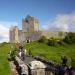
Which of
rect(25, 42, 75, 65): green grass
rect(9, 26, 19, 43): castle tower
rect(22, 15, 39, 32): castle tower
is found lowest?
rect(25, 42, 75, 65): green grass

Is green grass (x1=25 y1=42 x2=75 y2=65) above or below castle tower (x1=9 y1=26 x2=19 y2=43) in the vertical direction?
below

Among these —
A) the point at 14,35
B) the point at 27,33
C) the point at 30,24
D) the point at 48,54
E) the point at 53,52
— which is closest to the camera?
the point at 48,54

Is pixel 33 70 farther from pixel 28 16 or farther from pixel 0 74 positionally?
pixel 28 16

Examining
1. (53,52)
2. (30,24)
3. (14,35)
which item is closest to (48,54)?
(53,52)

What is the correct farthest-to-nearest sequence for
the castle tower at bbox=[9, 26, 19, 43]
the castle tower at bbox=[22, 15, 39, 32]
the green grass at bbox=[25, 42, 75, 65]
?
the castle tower at bbox=[22, 15, 39, 32], the castle tower at bbox=[9, 26, 19, 43], the green grass at bbox=[25, 42, 75, 65]

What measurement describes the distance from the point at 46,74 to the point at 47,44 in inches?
2817

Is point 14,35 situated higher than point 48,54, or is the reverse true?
point 14,35

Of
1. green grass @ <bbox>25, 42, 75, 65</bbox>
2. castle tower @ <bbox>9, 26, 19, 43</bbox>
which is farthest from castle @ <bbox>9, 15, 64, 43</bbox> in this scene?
green grass @ <bbox>25, 42, 75, 65</bbox>

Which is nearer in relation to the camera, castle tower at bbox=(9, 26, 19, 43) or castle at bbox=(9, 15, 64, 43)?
castle at bbox=(9, 15, 64, 43)

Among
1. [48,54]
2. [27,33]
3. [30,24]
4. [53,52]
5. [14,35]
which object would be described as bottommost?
[53,52]

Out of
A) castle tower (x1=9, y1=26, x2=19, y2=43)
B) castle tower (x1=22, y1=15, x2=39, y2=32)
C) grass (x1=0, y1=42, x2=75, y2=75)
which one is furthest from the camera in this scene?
castle tower (x1=22, y1=15, x2=39, y2=32)

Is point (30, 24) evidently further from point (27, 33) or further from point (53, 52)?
point (53, 52)

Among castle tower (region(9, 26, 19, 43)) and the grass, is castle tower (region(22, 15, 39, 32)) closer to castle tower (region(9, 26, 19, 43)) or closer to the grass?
castle tower (region(9, 26, 19, 43))

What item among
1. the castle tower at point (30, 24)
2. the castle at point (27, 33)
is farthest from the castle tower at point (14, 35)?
the castle tower at point (30, 24)
